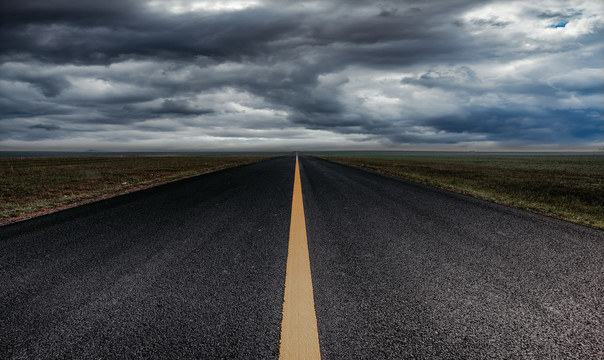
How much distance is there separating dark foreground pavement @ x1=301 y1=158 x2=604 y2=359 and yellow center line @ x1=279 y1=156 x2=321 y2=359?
61 mm

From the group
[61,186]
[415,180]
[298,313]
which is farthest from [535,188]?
[61,186]

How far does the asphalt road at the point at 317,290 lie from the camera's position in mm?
1596

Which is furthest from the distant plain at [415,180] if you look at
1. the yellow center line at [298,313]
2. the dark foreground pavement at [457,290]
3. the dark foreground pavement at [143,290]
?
the yellow center line at [298,313]

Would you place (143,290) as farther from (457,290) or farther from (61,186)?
(61,186)

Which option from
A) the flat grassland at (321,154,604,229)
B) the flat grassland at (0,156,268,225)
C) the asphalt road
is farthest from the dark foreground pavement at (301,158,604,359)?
the flat grassland at (0,156,268,225)

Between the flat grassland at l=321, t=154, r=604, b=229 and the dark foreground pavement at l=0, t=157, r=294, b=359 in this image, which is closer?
the dark foreground pavement at l=0, t=157, r=294, b=359

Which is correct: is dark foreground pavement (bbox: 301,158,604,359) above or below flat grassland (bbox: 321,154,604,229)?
above

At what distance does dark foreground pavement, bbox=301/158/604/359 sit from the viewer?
159 cm

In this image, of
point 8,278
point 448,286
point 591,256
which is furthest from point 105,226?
point 591,256

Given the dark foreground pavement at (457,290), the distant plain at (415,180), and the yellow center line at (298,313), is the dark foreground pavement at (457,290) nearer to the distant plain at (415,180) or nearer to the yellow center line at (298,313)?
the yellow center line at (298,313)

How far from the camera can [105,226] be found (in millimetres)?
4570

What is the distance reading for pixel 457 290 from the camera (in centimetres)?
226

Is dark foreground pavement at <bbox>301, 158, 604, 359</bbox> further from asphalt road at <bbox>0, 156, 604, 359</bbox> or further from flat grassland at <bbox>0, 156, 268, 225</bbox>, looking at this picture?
flat grassland at <bbox>0, 156, 268, 225</bbox>

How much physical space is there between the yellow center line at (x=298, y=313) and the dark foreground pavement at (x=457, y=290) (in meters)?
0.06
